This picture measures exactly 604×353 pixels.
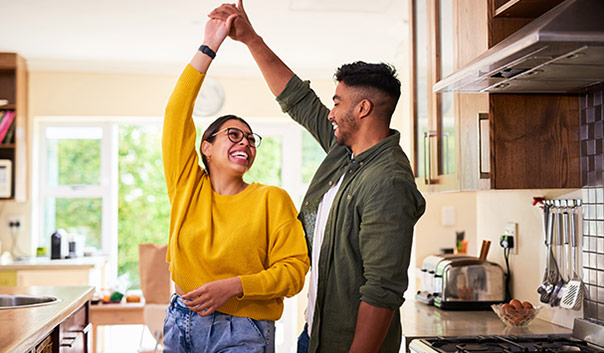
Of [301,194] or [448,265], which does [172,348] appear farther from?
[301,194]

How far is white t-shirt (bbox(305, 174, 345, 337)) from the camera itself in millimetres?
1821

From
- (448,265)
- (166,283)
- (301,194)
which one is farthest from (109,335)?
(448,265)

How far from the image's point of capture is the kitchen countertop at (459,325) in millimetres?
2281

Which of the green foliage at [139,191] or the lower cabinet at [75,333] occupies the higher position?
the green foliage at [139,191]

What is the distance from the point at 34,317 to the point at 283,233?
100 cm

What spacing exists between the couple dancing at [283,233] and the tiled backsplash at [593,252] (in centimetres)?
75

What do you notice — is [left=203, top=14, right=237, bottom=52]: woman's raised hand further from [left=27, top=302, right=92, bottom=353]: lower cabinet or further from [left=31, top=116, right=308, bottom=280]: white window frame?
[left=31, top=116, right=308, bottom=280]: white window frame

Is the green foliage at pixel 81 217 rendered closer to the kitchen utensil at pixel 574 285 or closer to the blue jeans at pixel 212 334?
the blue jeans at pixel 212 334

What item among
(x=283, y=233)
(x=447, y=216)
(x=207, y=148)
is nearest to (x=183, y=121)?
(x=207, y=148)

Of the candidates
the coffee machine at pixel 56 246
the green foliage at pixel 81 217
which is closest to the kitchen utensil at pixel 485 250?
the coffee machine at pixel 56 246

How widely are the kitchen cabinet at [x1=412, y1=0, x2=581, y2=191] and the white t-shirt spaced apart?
50cm

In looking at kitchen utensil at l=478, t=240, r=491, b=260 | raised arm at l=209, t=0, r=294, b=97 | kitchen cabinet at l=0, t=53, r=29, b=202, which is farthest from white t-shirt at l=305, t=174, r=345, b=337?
kitchen cabinet at l=0, t=53, r=29, b=202

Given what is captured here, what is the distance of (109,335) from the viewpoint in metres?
5.74

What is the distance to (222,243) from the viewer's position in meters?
1.69
